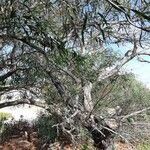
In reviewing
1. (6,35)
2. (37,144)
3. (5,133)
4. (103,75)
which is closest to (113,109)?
(103,75)

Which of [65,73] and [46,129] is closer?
[65,73]

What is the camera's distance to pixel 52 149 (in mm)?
17766

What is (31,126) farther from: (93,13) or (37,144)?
(93,13)

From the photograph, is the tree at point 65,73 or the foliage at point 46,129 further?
the foliage at point 46,129

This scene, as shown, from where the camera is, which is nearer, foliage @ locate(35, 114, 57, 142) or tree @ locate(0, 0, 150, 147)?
tree @ locate(0, 0, 150, 147)

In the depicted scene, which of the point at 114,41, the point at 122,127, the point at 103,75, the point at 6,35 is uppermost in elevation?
the point at 114,41

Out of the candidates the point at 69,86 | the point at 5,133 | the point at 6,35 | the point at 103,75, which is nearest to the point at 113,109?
the point at 103,75

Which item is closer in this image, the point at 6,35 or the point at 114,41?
the point at 6,35

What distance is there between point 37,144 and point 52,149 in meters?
1.30

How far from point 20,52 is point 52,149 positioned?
6.40m

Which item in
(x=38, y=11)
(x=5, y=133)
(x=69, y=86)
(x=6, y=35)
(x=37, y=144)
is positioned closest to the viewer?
(x=38, y=11)

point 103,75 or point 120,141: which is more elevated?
point 103,75

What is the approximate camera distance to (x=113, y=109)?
601 inches

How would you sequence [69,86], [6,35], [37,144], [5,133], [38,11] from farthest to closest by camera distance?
[5,133], [37,144], [69,86], [6,35], [38,11]
